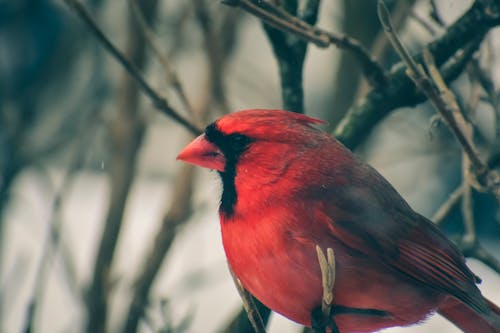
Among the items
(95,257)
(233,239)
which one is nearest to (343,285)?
(233,239)

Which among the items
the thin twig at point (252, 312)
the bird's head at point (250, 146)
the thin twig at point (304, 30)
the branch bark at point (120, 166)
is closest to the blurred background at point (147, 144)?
the branch bark at point (120, 166)

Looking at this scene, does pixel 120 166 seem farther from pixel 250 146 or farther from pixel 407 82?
pixel 407 82

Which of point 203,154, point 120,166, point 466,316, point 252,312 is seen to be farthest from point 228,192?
point 120,166

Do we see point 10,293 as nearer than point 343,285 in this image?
No

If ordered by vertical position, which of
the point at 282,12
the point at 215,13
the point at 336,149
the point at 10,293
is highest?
the point at 215,13

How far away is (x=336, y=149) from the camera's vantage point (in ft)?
6.95

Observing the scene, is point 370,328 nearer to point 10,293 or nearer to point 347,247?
point 347,247

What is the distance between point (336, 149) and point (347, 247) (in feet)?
0.83

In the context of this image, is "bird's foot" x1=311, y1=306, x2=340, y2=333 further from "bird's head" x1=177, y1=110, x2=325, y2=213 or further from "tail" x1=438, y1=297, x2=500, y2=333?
"tail" x1=438, y1=297, x2=500, y2=333

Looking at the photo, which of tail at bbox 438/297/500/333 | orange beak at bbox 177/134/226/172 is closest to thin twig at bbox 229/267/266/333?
orange beak at bbox 177/134/226/172

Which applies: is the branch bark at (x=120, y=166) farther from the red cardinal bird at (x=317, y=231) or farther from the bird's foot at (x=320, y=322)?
the bird's foot at (x=320, y=322)

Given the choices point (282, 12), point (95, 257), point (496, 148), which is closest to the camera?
point (282, 12)

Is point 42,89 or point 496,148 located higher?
point 42,89

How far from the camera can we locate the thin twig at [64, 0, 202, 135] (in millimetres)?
2107
